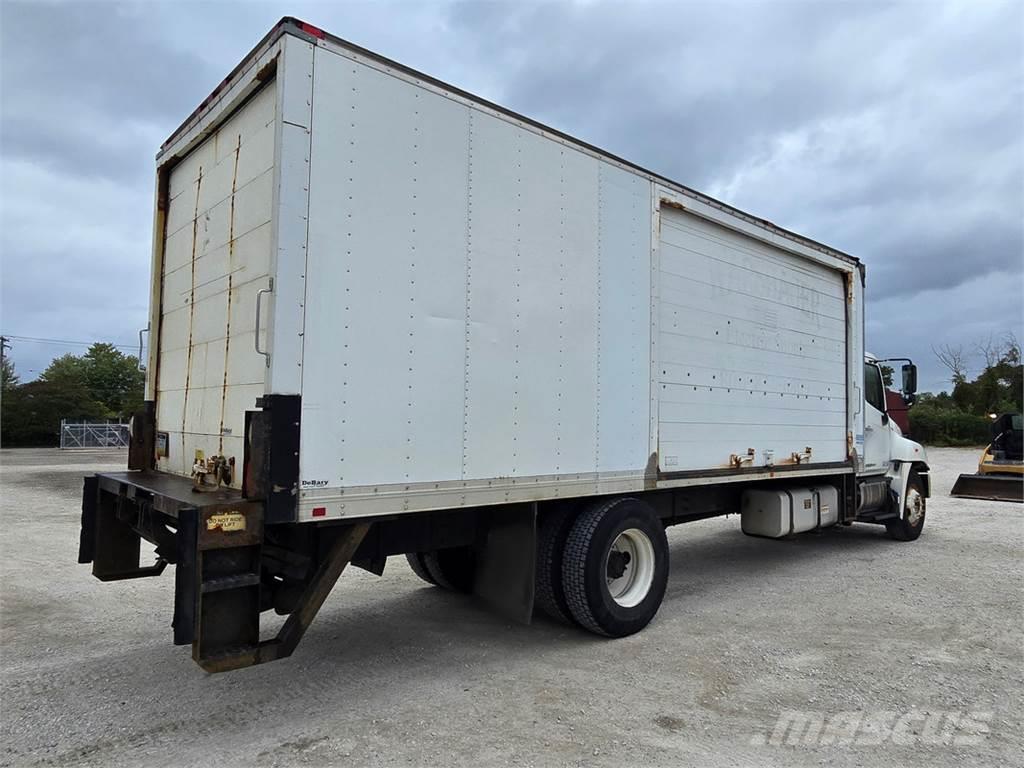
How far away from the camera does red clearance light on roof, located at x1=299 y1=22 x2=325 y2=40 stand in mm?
3691

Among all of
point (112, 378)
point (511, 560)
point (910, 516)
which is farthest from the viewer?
point (112, 378)

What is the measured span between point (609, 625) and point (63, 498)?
13683 mm

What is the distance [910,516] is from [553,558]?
23.5ft

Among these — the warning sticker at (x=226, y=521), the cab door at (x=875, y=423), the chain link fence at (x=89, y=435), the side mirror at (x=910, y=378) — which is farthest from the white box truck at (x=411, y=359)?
the chain link fence at (x=89, y=435)

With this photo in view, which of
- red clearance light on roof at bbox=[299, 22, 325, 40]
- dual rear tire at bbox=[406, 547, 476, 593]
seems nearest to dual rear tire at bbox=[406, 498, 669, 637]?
dual rear tire at bbox=[406, 547, 476, 593]

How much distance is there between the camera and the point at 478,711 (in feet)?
13.0

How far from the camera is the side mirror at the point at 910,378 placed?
957 centimetres

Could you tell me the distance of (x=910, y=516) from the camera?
386 inches

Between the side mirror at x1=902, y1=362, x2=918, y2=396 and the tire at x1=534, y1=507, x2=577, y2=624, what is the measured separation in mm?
6758

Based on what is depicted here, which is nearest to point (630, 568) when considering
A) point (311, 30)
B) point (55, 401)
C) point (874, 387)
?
point (311, 30)

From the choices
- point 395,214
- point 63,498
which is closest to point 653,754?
point 395,214

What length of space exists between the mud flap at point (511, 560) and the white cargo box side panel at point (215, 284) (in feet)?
6.41

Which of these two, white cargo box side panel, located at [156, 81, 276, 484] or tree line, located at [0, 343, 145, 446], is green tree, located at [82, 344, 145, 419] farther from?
white cargo box side panel, located at [156, 81, 276, 484]

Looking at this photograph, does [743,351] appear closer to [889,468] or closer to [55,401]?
[889,468]
